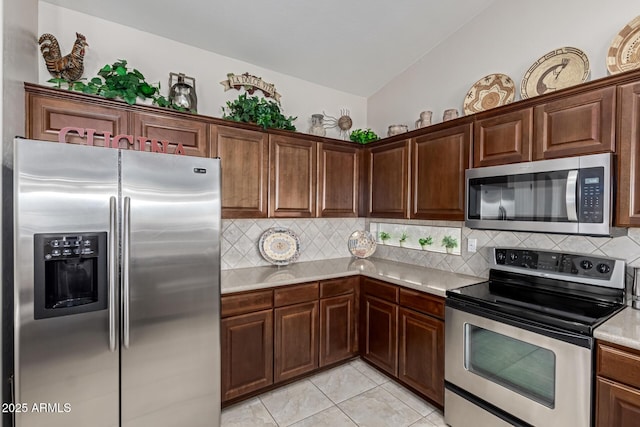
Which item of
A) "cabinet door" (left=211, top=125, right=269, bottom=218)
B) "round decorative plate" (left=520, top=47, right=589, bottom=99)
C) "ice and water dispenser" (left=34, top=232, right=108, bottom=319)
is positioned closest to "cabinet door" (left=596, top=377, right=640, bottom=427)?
"round decorative plate" (left=520, top=47, right=589, bottom=99)

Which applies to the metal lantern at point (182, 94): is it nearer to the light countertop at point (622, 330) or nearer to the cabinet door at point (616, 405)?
the light countertop at point (622, 330)

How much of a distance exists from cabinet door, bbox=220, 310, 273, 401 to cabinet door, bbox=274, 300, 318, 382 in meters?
0.07

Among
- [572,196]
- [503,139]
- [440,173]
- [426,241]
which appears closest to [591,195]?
[572,196]

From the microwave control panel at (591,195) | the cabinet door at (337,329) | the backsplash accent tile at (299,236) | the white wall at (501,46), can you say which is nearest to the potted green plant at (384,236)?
the backsplash accent tile at (299,236)

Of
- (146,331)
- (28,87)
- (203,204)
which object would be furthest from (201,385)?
(28,87)

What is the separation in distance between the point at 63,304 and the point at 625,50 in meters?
3.40

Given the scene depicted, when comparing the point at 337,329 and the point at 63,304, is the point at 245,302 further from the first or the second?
the point at 63,304

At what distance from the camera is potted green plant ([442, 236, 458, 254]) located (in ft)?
9.04

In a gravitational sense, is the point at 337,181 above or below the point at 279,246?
above

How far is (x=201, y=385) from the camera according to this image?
6.01ft

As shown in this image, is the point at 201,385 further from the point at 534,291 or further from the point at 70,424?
the point at 534,291

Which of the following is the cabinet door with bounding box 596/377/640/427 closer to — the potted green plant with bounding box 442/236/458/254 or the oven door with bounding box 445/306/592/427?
the oven door with bounding box 445/306/592/427

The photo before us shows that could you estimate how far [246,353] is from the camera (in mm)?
2258

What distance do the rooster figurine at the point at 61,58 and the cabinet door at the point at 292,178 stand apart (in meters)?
1.40
